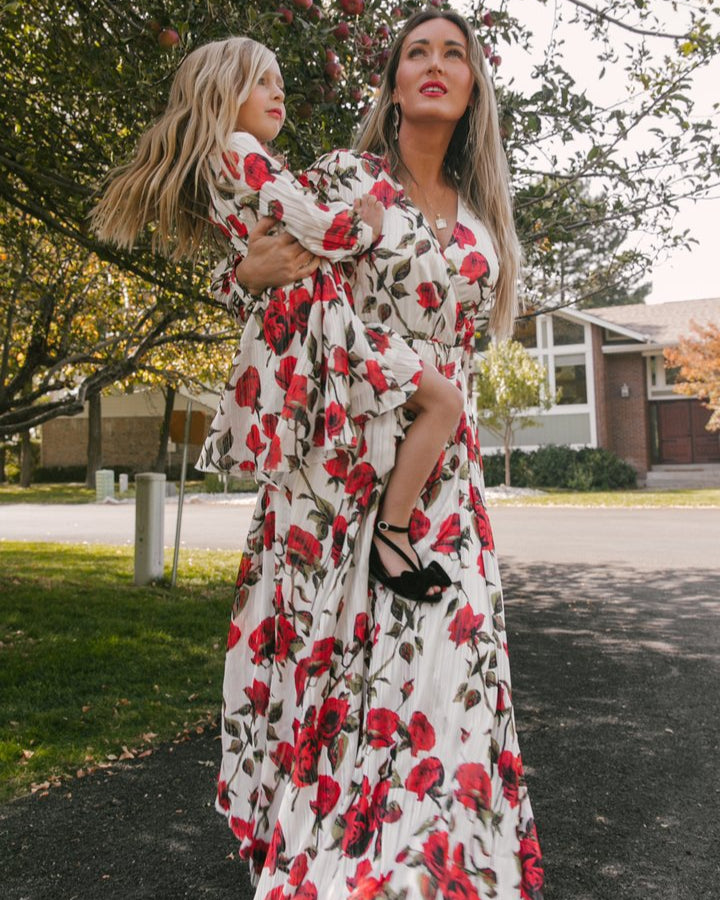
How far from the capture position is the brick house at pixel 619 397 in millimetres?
32125

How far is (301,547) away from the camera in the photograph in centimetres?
208

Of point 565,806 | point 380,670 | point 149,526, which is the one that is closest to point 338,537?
point 380,670

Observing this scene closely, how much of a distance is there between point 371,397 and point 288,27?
3021mm

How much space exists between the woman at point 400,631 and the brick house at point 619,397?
29.9 m

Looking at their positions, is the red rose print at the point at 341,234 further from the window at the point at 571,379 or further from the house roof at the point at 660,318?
the window at the point at 571,379

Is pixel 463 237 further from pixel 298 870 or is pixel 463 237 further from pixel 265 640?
pixel 298 870

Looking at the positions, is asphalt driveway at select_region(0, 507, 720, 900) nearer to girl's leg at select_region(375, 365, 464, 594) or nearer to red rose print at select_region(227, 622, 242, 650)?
red rose print at select_region(227, 622, 242, 650)

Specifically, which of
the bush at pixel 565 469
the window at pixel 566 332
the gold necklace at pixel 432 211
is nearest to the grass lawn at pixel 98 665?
the gold necklace at pixel 432 211

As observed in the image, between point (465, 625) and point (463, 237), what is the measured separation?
3.31 feet

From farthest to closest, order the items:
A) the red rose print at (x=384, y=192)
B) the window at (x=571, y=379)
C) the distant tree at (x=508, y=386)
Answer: the window at (x=571, y=379) → the distant tree at (x=508, y=386) → the red rose print at (x=384, y=192)

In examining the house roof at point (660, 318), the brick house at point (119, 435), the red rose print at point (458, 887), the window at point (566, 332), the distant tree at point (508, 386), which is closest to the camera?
the red rose print at point (458, 887)

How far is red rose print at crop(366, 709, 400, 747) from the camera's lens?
1912mm

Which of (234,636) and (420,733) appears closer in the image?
(420,733)

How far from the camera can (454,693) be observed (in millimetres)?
1931
